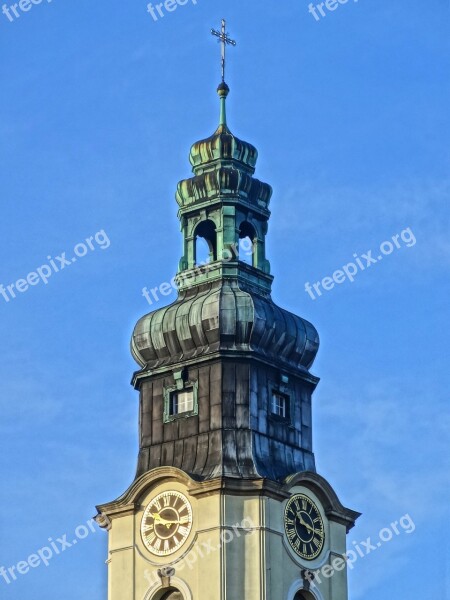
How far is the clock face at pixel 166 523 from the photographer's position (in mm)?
80062

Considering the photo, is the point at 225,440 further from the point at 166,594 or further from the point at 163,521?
the point at 166,594

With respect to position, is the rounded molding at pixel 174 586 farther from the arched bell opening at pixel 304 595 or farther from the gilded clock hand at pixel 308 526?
the gilded clock hand at pixel 308 526

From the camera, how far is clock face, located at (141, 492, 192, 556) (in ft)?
263

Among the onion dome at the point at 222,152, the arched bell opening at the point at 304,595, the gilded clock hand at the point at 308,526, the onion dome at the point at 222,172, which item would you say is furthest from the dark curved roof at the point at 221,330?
the arched bell opening at the point at 304,595

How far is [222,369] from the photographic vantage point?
81.6m

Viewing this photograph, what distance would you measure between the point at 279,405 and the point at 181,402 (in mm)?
2899

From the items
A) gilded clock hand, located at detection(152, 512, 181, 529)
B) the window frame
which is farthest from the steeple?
gilded clock hand, located at detection(152, 512, 181, 529)

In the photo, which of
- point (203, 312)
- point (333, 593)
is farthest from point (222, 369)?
point (333, 593)

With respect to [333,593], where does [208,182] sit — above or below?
above

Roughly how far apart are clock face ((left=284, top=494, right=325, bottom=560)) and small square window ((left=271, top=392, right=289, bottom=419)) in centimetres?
271

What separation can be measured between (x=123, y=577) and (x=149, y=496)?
246 cm

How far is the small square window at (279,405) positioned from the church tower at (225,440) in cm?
4

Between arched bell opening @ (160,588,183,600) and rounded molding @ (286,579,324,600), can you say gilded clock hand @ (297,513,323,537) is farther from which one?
arched bell opening @ (160,588,183,600)

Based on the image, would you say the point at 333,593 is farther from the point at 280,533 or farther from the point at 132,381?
the point at 132,381
